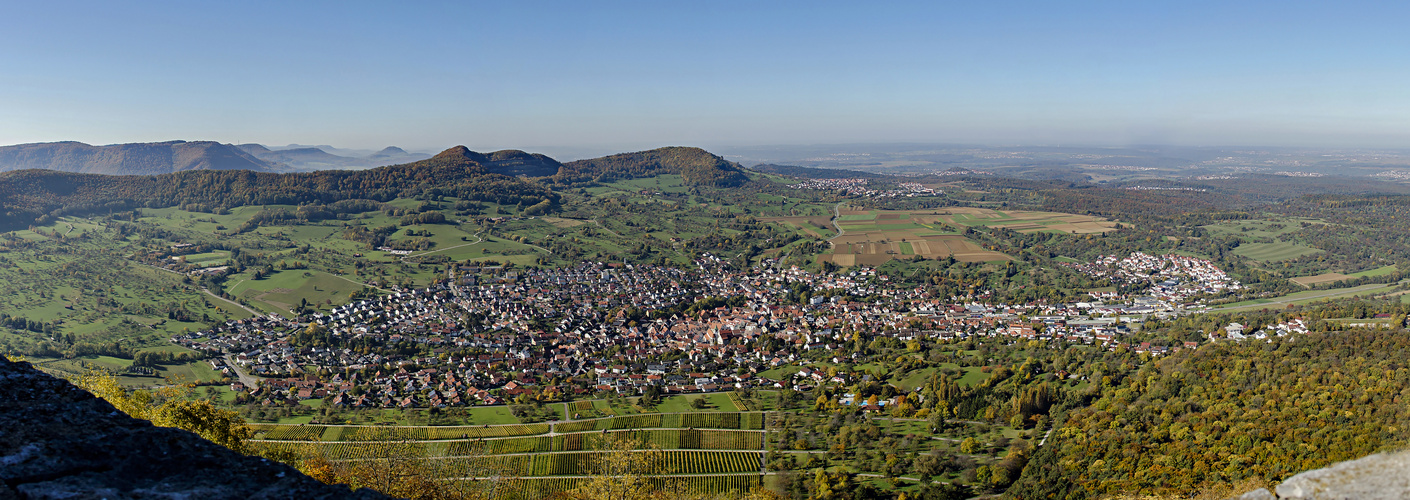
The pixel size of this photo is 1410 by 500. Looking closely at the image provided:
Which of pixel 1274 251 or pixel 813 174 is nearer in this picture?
pixel 1274 251

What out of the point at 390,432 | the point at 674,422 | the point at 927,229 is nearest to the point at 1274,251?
the point at 927,229

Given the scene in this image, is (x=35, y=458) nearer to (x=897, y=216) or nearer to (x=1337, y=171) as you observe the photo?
(x=897, y=216)

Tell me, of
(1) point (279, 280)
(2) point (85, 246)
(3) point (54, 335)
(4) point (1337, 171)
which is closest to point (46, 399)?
(3) point (54, 335)

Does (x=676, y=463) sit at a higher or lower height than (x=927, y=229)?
lower

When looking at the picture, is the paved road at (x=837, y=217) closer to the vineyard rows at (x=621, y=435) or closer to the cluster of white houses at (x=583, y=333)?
the cluster of white houses at (x=583, y=333)

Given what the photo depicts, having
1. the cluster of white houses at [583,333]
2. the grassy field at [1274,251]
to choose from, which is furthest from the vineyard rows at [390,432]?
the grassy field at [1274,251]

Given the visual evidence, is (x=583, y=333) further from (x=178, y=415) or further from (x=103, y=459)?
(x=103, y=459)

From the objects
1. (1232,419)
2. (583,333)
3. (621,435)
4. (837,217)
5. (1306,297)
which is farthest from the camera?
(837,217)
